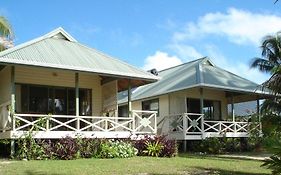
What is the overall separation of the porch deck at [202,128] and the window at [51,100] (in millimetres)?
5727

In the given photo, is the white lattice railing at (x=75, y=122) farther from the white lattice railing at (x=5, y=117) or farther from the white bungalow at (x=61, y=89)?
the white lattice railing at (x=5, y=117)

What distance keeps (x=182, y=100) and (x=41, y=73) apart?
10360 millimetres

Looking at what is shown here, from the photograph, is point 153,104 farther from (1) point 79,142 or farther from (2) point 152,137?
(1) point 79,142

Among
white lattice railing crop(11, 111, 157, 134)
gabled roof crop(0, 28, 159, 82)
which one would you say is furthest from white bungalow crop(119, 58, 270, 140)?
Result: gabled roof crop(0, 28, 159, 82)

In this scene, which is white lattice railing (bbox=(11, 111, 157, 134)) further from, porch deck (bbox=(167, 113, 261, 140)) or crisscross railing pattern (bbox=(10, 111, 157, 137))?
porch deck (bbox=(167, 113, 261, 140))

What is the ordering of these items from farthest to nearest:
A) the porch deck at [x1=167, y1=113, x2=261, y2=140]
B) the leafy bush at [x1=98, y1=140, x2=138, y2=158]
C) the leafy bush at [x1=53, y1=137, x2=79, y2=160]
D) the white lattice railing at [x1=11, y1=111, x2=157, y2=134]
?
the porch deck at [x1=167, y1=113, x2=261, y2=140] < the leafy bush at [x1=98, y1=140, x2=138, y2=158] < the white lattice railing at [x1=11, y1=111, x2=157, y2=134] < the leafy bush at [x1=53, y1=137, x2=79, y2=160]

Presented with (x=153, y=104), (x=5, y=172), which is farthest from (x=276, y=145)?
(x=153, y=104)

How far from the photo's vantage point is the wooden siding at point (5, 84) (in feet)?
66.3

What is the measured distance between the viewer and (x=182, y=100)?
2747cm

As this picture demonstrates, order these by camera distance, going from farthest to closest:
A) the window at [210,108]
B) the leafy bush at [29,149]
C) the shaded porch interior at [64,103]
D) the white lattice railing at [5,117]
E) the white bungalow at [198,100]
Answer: the window at [210,108] → the white bungalow at [198,100] → the shaded porch interior at [64,103] → the white lattice railing at [5,117] → the leafy bush at [29,149]

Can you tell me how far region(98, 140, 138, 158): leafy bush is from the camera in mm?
17766

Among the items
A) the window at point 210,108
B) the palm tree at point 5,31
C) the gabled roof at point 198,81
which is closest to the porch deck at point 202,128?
the window at point 210,108

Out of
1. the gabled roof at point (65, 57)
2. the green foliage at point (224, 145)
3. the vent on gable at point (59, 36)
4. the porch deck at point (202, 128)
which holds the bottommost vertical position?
the green foliage at point (224, 145)

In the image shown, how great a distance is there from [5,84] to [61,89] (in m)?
2.82
